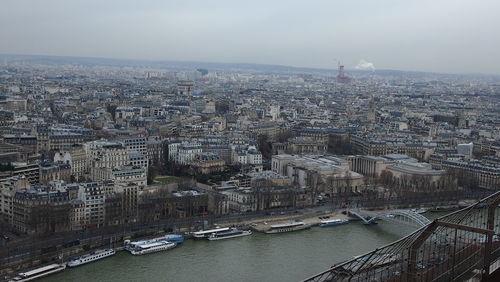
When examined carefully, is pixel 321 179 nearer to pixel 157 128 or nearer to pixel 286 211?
pixel 286 211

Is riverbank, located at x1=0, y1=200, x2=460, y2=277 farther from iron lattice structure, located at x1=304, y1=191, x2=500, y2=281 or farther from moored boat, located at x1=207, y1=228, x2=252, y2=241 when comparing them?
iron lattice structure, located at x1=304, y1=191, x2=500, y2=281

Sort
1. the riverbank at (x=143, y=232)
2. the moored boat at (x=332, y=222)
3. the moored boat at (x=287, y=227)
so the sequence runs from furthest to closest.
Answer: the moored boat at (x=332, y=222) → the moored boat at (x=287, y=227) → the riverbank at (x=143, y=232)

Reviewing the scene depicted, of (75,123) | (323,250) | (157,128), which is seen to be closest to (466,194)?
(323,250)

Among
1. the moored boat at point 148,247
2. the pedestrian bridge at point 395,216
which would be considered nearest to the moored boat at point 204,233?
the moored boat at point 148,247

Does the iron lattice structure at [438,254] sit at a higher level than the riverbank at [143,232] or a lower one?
higher

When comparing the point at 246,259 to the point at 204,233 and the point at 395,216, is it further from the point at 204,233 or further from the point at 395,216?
the point at 395,216

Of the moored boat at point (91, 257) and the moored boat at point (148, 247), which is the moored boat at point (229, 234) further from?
the moored boat at point (91, 257)

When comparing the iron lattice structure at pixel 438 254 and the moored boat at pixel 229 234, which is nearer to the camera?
the iron lattice structure at pixel 438 254

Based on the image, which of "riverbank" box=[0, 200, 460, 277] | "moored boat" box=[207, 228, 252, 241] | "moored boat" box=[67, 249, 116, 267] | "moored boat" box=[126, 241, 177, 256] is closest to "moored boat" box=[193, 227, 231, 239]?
"moored boat" box=[207, 228, 252, 241]
